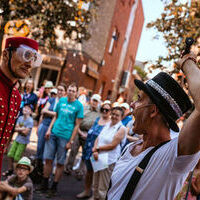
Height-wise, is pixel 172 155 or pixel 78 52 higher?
pixel 78 52

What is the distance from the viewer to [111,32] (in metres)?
20.7

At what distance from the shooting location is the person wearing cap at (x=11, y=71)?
2586mm

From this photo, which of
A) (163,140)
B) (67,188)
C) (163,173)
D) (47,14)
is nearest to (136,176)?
(163,173)

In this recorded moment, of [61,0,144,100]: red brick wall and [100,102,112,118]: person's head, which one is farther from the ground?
[61,0,144,100]: red brick wall

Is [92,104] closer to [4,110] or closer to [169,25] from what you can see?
[169,25]

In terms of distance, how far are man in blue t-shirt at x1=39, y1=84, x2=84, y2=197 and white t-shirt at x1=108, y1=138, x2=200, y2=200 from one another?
12.5 feet

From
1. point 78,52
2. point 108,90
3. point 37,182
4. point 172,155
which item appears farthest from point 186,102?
point 108,90

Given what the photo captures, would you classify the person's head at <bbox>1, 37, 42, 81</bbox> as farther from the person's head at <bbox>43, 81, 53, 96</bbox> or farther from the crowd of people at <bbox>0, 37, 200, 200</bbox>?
the person's head at <bbox>43, 81, 53, 96</bbox>

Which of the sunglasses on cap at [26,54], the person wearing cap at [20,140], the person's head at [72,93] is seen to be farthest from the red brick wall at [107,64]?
the sunglasses on cap at [26,54]

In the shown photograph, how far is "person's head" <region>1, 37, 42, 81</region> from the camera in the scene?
2.62 meters

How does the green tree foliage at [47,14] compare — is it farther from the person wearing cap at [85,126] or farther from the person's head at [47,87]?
the person wearing cap at [85,126]

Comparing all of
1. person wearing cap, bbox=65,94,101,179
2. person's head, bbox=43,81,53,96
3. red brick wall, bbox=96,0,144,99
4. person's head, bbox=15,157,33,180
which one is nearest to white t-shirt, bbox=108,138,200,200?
person's head, bbox=15,157,33,180

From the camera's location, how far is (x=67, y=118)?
550cm

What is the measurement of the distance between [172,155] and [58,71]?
14840 mm
